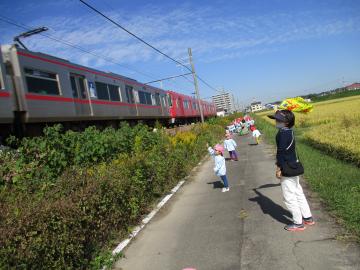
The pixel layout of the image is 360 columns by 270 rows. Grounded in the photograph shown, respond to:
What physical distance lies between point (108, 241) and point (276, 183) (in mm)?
4591

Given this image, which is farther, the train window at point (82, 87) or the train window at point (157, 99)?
the train window at point (157, 99)

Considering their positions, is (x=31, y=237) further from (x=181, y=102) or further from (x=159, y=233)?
(x=181, y=102)

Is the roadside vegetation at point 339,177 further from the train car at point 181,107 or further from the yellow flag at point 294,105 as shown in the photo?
the train car at point 181,107

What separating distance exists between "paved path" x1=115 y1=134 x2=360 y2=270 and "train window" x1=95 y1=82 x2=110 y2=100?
31.7 feet

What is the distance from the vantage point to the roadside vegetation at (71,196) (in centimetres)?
396

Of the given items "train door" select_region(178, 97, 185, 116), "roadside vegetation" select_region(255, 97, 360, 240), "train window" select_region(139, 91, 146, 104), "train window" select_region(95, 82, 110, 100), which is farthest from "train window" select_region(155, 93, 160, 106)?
"roadside vegetation" select_region(255, 97, 360, 240)

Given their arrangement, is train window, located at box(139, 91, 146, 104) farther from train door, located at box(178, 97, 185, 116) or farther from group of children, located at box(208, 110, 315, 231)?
group of children, located at box(208, 110, 315, 231)

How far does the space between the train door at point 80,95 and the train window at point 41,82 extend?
130 centimetres

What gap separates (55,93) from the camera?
13109 millimetres

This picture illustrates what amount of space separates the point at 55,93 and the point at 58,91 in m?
0.22

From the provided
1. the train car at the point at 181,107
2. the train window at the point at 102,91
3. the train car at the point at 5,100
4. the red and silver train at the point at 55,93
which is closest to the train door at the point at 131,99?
the red and silver train at the point at 55,93

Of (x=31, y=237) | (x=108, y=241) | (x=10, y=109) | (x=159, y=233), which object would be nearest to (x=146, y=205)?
(x=159, y=233)

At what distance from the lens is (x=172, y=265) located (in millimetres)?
4707

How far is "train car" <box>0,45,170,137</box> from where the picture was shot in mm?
11305
